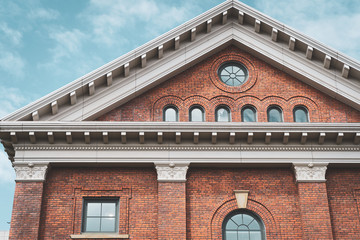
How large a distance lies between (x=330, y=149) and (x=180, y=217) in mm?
5684

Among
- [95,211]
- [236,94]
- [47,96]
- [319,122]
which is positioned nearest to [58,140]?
[47,96]

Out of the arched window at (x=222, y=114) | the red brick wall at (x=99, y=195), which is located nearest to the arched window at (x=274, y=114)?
the arched window at (x=222, y=114)

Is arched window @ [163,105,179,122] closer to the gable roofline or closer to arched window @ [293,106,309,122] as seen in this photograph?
the gable roofline

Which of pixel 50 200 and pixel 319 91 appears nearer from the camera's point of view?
pixel 50 200

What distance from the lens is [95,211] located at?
18797 mm

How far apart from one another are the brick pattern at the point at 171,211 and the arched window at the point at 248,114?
353cm

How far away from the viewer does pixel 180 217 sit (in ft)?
59.9

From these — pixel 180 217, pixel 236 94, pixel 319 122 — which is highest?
pixel 236 94

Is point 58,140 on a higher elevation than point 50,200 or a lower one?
higher

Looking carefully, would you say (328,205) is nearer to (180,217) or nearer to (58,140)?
(180,217)

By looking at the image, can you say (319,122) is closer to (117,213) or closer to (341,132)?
(341,132)

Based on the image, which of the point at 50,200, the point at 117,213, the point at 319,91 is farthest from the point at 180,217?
the point at 319,91

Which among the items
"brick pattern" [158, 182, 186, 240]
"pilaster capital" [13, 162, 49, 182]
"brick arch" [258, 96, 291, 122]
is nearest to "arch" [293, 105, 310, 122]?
"brick arch" [258, 96, 291, 122]

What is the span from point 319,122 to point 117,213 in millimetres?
7590
